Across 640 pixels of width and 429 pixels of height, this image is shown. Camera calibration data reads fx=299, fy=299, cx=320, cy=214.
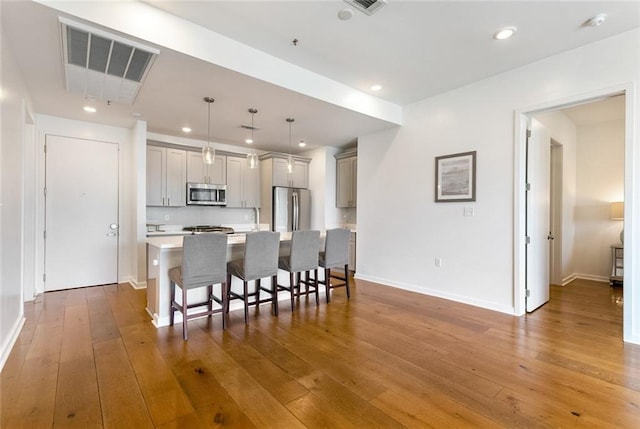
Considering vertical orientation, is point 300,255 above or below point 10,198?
below

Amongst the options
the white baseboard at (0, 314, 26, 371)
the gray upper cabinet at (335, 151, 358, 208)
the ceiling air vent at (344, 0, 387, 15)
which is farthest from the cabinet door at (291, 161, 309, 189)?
the white baseboard at (0, 314, 26, 371)

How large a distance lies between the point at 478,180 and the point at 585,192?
3142 mm

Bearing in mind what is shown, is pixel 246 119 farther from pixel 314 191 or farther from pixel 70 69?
pixel 314 191

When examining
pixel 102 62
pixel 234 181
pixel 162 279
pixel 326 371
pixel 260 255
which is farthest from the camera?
pixel 234 181

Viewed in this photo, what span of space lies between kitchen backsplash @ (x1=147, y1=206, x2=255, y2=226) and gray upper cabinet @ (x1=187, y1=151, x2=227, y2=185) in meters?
0.61

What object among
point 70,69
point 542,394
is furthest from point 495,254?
point 70,69

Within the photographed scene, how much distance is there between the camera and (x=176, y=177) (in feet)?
17.6

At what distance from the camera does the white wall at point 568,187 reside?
4.88m

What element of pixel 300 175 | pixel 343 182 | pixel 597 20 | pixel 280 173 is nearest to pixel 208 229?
pixel 280 173

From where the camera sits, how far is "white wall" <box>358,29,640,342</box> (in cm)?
293

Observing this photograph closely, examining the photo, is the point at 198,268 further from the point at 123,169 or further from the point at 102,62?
the point at 123,169

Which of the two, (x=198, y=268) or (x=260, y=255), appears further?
(x=260, y=255)

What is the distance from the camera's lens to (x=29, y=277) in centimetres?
393

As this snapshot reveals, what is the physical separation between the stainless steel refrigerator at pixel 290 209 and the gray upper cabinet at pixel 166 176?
5.71 feet
